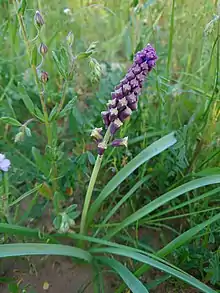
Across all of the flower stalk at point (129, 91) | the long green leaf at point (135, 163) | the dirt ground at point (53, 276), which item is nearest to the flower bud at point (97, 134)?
the flower stalk at point (129, 91)

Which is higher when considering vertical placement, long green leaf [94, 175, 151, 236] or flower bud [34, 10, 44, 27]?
flower bud [34, 10, 44, 27]

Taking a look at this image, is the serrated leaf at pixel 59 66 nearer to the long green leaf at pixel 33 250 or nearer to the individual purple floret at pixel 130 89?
the individual purple floret at pixel 130 89

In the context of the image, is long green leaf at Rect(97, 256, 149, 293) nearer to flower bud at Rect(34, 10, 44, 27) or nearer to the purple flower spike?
the purple flower spike

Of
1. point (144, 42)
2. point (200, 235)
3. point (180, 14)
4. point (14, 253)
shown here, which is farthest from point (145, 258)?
point (180, 14)

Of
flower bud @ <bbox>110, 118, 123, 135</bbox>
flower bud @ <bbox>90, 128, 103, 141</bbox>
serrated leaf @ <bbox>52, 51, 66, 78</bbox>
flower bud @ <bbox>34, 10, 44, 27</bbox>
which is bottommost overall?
flower bud @ <bbox>90, 128, 103, 141</bbox>

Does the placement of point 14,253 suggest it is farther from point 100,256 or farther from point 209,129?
point 209,129

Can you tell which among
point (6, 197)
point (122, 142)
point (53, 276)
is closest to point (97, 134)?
point (122, 142)

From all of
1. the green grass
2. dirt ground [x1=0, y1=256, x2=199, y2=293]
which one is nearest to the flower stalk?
the green grass
